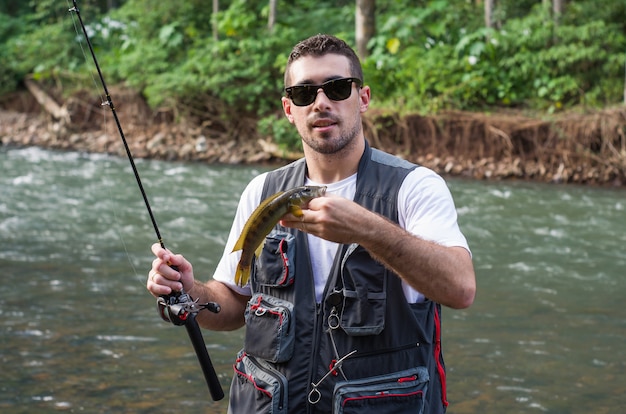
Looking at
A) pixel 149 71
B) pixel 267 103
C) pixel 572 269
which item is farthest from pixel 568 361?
pixel 149 71

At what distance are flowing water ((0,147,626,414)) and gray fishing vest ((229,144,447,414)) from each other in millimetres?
2945

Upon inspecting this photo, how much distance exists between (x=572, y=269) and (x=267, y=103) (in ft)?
39.5

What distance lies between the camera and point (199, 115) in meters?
20.7

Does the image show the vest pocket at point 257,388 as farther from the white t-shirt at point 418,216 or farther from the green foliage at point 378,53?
the green foliage at point 378,53

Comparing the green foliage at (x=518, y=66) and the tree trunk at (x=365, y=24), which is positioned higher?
the tree trunk at (x=365, y=24)

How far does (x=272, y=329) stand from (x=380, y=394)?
14.6 inches

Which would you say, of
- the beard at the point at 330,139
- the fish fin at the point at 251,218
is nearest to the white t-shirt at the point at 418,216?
the beard at the point at 330,139

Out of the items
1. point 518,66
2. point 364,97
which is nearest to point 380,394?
point 364,97

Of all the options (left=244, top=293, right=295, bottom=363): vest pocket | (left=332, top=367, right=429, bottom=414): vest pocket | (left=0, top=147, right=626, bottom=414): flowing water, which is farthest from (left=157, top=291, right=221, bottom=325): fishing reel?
(left=0, top=147, right=626, bottom=414): flowing water

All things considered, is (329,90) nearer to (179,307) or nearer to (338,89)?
(338,89)

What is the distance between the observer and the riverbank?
15133 mm

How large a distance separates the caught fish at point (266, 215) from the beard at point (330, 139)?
30 centimetres

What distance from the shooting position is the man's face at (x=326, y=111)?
2586 millimetres

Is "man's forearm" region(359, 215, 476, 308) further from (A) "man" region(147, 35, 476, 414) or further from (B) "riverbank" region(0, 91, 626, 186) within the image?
(B) "riverbank" region(0, 91, 626, 186)
